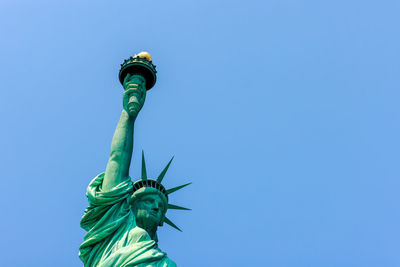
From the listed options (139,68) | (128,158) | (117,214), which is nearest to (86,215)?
(117,214)

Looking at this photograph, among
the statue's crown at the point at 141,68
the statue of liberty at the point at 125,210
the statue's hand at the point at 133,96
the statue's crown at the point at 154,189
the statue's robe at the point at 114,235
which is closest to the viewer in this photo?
the statue's robe at the point at 114,235

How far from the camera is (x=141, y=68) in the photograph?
10.6 m

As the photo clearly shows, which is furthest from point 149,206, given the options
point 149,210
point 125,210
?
point 125,210

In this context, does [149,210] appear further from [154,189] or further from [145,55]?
[145,55]

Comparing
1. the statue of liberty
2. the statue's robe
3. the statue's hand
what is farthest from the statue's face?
the statue's hand

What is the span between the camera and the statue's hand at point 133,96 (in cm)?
1001

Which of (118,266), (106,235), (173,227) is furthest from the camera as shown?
(173,227)

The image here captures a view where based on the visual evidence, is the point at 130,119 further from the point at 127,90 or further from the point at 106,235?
the point at 106,235

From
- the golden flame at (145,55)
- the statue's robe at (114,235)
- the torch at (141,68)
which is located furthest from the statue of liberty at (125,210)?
the golden flame at (145,55)

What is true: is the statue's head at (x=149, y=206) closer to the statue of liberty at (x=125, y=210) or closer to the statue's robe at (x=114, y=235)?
the statue of liberty at (x=125, y=210)

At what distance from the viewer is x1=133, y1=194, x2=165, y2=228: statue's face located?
30.2 ft

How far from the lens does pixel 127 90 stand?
10.3m

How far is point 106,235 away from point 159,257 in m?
0.99

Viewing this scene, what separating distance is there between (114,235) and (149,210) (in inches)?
31.8
